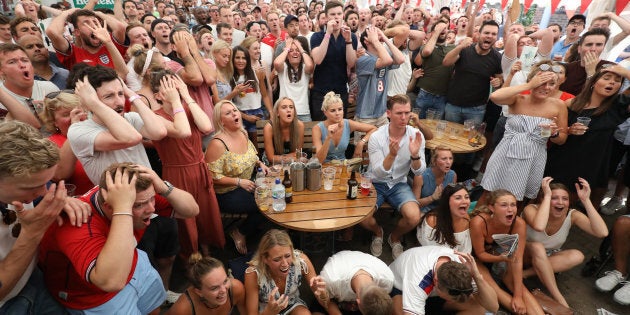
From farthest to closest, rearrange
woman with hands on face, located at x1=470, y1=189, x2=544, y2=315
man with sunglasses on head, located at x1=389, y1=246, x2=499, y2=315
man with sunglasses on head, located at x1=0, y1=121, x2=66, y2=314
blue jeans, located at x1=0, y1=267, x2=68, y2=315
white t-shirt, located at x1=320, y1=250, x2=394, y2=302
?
1. woman with hands on face, located at x1=470, y1=189, x2=544, y2=315
2. white t-shirt, located at x1=320, y1=250, x2=394, y2=302
3. man with sunglasses on head, located at x1=389, y1=246, x2=499, y2=315
4. blue jeans, located at x1=0, y1=267, x2=68, y2=315
5. man with sunglasses on head, located at x1=0, y1=121, x2=66, y2=314

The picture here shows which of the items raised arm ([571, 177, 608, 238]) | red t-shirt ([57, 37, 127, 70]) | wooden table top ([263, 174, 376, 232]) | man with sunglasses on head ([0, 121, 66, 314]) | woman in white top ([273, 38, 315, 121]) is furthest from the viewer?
woman in white top ([273, 38, 315, 121])

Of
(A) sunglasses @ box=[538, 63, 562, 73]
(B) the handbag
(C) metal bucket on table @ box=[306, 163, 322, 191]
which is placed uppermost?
(A) sunglasses @ box=[538, 63, 562, 73]

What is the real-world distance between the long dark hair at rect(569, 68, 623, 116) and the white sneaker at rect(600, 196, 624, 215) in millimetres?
2016

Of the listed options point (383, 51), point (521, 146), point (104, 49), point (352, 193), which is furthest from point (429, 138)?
point (104, 49)

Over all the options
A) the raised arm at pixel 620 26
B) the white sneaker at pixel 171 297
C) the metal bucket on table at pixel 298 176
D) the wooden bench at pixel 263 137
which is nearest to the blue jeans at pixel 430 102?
the wooden bench at pixel 263 137

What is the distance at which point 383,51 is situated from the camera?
15.7 ft

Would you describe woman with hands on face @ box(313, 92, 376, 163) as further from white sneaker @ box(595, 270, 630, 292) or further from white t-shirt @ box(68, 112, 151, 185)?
white sneaker @ box(595, 270, 630, 292)

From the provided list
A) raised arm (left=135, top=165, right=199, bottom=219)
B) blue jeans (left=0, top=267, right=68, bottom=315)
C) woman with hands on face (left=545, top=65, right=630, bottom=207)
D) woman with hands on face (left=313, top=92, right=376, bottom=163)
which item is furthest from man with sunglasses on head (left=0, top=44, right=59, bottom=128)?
woman with hands on face (left=545, top=65, right=630, bottom=207)

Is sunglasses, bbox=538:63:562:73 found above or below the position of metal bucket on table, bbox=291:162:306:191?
above

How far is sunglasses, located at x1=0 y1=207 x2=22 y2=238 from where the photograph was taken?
164 cm

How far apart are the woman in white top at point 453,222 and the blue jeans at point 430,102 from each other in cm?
288

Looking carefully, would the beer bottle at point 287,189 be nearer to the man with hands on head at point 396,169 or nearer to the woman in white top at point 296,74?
the man with hands on head at point 396,169

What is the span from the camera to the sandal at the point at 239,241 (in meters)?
3.86

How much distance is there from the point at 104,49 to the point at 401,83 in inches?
181
